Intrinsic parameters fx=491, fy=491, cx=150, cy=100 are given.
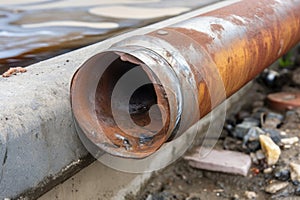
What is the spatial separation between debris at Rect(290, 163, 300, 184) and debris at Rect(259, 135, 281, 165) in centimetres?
11

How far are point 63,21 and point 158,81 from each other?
1636mm

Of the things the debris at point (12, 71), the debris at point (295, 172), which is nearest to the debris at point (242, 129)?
the debris at point (295, 172)

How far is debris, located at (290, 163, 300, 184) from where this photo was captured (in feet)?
6.80

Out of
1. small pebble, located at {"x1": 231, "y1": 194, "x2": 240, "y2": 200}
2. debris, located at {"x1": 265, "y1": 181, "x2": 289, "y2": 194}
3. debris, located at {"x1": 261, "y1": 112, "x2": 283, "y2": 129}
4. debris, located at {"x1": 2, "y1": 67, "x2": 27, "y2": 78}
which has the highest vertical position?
debris, located at {"x1": 2, "y1": 67, "x2": 27, "y2": 78}

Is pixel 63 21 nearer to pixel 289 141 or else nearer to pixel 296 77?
pixel 289 141

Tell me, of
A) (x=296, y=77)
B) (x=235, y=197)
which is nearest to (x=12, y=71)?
(x=235, y=197)

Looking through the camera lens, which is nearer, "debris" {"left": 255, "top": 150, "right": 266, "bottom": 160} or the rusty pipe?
the rusty pipe

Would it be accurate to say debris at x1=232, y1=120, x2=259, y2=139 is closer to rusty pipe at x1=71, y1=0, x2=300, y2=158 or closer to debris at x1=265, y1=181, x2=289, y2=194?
debris at x1=265, y1=181, x2=289, y2=194

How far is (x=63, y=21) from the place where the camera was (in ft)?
9.03

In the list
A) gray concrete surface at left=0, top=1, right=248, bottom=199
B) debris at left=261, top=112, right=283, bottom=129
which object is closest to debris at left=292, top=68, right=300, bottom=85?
debris at left=261, top=112, right=283, bottom=129

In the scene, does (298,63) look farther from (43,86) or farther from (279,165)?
(43,86)

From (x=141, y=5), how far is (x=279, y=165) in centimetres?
153

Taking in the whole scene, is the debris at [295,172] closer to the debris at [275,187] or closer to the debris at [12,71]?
the debris at [275,187]

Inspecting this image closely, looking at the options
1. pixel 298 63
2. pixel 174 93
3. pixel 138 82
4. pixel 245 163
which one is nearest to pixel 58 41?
pixel 138 82
